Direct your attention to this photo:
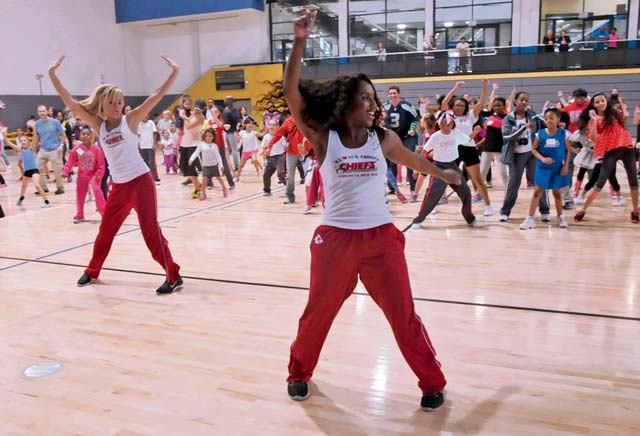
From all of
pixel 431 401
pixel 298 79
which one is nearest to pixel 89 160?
pixel 298 79

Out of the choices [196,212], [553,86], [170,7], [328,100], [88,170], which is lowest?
[196,212]

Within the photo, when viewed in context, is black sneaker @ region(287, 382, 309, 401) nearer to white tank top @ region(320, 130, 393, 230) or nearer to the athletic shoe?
white tank top @ region(320, 130, 393, 230)

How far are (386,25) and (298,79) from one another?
78.1 ft

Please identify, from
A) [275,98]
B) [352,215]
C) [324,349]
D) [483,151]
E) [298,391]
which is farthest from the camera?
[483,151]

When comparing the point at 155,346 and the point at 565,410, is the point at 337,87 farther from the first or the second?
the point at 155,346

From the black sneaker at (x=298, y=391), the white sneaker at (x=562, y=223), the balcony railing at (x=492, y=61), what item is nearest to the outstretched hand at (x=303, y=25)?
the black sneaker at (x=298, y=391)

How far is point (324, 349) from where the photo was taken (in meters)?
3.62

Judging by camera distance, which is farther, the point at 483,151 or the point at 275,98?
the point at 483,151

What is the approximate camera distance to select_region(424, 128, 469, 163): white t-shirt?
701 centimetres

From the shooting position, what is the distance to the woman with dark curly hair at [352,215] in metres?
2.67

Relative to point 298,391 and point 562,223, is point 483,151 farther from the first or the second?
point 298,391

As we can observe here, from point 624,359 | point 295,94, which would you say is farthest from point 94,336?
point 624,359

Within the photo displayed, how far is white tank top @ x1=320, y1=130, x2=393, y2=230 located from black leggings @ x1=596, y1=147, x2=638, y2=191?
18.3 ft

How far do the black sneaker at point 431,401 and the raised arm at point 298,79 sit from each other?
1300mm
